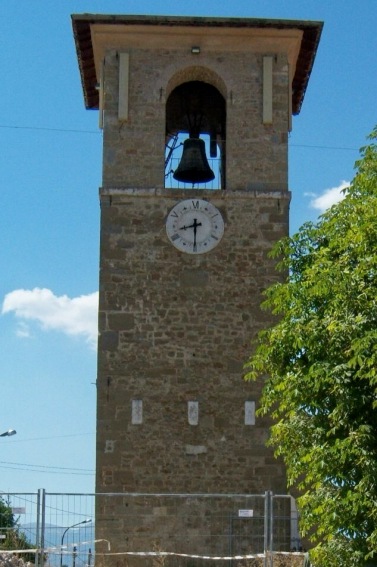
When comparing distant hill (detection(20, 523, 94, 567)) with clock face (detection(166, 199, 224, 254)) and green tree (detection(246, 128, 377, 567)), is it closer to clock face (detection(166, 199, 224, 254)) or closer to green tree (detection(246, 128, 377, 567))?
green tree (detection(246, 128, 377, 567))

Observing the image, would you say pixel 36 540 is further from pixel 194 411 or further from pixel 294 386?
pixel 194 411

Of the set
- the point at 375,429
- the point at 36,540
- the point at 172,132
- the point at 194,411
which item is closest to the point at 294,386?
the point at 375,429

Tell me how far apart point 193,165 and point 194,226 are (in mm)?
1175

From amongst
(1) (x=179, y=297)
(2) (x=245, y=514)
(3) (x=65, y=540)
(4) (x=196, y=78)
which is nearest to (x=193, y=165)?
(4) (x=196, y=78)

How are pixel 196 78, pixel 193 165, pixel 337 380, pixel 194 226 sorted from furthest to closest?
pixel 196 78 < pixel 193 165 < pixel 194 226 < pixel 337 380

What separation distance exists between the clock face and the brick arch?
7.22ft

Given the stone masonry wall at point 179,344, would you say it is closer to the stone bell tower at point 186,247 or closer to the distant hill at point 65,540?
the stone bell tower at point 186,247

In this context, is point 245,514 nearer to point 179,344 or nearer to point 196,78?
point 179,344

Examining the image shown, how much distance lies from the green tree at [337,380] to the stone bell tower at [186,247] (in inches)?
188

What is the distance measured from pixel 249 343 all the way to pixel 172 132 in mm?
4887

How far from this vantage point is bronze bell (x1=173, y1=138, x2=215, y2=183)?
2303cm

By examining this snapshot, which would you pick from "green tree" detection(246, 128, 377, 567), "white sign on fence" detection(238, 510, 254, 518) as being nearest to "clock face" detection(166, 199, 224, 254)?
"white sign on fence" detection(238, 510, 254, 518)

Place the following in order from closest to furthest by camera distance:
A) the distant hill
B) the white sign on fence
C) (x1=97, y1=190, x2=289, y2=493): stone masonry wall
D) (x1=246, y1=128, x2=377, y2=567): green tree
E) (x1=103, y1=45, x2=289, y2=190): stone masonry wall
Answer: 1. (x1=246, y1=128, x2=377, y2=567): green tree
2. the distant hill
3. the white sign on fence
4. (x1=97, y1=190, x2=289, y2=493): stone masonry wall
5. (x1=103, y1=45, x2=289, y2=190): stone masonry wall

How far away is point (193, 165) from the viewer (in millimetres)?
22984
